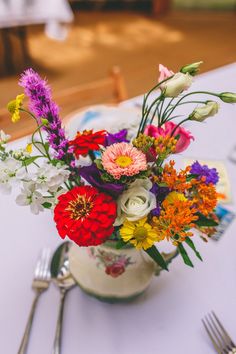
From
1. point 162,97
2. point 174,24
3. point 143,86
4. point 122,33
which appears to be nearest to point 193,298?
point 162,97

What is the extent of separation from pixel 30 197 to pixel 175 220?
0.18 metres

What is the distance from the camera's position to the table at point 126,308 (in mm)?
582

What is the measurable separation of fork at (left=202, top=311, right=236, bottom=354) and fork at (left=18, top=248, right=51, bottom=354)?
271 millimetres

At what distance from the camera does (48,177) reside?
1.47ft

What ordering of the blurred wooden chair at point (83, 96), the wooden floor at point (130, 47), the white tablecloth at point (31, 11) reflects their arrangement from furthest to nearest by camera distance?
the wooden floor at point (130, 47)
the white tablecloth at point (31, 11)
the blurred wooden chair at point (83, 96)

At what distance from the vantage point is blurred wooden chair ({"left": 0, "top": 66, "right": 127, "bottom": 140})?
106 centimetres

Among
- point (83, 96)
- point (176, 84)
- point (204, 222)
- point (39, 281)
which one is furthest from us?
point (83, 96)

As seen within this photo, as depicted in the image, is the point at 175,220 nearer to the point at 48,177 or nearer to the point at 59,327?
the point at 48,177

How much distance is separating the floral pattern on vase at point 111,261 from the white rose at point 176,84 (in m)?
0.26

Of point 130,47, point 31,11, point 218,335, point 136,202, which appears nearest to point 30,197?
point 136,202

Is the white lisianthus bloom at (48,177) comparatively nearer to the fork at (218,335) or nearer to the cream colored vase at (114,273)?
the cream colored vase at (114,273)

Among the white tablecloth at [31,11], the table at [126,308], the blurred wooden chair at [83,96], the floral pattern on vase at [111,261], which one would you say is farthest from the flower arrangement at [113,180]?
the white tablecloth at [31,11]

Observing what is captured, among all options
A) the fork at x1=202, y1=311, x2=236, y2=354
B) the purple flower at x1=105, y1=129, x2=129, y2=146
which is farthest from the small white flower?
the fork at x1=202, y1=311, x2=236, y2=354

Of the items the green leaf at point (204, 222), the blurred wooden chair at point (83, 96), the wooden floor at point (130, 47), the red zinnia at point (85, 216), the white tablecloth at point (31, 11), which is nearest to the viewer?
the red zinnia at point (85, 216)
